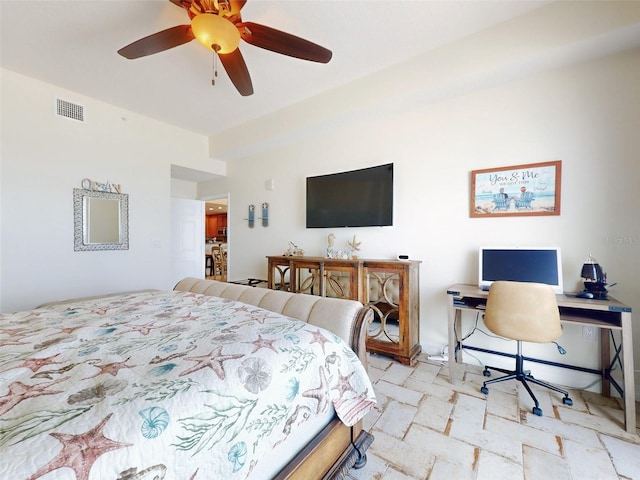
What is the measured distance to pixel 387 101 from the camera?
8.85 ft

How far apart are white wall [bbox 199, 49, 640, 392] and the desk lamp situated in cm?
18

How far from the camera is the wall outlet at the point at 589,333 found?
210 centimetres

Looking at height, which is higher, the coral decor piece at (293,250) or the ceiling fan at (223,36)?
the ceiling fan at (223,36)

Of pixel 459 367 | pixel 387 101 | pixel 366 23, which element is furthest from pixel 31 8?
pixel 459 367

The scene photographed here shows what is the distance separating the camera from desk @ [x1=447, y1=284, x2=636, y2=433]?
1.66 m

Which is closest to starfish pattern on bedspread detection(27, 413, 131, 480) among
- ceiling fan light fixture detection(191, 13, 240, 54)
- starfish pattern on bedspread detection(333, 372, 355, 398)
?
starfish pattern on bedspread detection(333, 372, 355, 398)

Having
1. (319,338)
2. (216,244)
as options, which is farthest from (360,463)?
(216,244)

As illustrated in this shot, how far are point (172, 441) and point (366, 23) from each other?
8.83ft

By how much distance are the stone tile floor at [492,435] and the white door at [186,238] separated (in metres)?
3.71

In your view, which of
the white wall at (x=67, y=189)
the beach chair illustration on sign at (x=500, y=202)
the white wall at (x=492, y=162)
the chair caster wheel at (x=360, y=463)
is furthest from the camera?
the white wall at (x=67, y=189)

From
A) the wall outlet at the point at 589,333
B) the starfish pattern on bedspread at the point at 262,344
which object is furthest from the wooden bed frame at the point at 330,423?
the wall outlet at the point at 589,333

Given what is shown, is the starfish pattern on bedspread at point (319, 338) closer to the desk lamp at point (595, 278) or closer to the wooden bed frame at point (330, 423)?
the wooden bed frame at point (330, 423)

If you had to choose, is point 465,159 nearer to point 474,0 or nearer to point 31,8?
point 474,0

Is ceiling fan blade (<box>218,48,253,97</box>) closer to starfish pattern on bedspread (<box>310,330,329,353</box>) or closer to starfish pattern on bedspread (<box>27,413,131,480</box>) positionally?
starfish pattern on bedspread (<box>310,330,329,353</box>)
